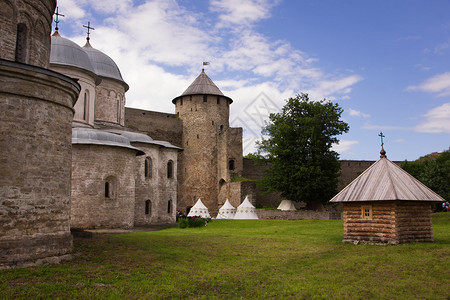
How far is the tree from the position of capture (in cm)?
3077

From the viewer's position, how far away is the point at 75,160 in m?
21.1

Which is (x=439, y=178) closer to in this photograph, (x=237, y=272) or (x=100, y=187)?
(x=100, y=187)

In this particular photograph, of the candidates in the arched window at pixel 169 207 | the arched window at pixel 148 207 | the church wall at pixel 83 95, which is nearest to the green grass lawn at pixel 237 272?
the church wall at pixel 83 95

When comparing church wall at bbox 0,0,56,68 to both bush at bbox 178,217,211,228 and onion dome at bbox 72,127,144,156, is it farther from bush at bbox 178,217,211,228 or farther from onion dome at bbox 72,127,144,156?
bush at bbox 178,217,211,228

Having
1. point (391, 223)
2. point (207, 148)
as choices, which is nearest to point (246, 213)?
point (207, 148)

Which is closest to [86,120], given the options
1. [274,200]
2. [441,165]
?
[274,200]

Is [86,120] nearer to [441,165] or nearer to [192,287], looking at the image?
[192,287]

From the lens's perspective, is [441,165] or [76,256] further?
[441,165]

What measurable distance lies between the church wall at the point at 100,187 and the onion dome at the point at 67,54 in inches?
214

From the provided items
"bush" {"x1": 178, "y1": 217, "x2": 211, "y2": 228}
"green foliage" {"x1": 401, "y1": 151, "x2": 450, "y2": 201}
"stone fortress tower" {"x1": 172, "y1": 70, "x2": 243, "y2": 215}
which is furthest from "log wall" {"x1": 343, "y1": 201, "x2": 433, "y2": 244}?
"stone fortress tower" {"x1": 172, "y1": 70, "x2": 243, "y2": 215}

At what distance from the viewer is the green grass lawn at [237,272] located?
890 cm

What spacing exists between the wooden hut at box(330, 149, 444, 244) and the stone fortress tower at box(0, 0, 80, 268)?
9.36 m

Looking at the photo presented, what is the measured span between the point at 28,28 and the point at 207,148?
90.7 feet

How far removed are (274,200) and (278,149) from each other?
9530mm
